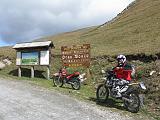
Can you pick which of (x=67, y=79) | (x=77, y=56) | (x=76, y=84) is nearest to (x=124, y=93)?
(x=76, y=84)

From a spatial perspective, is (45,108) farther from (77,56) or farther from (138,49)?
(138,49)

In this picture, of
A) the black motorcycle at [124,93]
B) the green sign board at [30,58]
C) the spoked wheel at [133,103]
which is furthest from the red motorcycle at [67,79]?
the spoked wheel at [133,103]

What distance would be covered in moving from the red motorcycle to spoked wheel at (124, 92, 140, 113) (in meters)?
7.17

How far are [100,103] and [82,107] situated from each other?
1.61 meters

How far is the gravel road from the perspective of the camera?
14.0 metres

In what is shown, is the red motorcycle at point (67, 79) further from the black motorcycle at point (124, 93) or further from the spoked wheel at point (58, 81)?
the black motorcycle at point (124, 93)

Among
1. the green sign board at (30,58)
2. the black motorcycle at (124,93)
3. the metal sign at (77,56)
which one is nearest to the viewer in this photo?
the black motorcycle at (124,93)

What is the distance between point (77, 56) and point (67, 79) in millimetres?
3001

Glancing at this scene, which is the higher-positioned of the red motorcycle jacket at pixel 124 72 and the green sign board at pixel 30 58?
the green sign board at pixel 30 58

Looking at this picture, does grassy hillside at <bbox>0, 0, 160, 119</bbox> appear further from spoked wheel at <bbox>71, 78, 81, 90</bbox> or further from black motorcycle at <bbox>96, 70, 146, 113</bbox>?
spoked wheel at <bbox>71, 78, 81, 90</bbox>

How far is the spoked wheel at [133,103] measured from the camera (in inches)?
603

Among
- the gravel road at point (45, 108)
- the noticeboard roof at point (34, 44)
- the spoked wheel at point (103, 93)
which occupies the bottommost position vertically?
the gravel road at point (45, 108)

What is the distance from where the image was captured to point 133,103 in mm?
15578

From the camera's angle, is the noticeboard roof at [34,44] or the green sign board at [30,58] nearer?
the noticeboard roof at [34,44]
